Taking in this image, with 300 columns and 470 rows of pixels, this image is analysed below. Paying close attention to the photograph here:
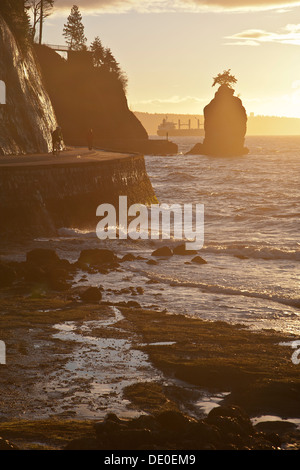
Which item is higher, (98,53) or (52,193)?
(98,53)

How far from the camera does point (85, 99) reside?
94750 millimetres

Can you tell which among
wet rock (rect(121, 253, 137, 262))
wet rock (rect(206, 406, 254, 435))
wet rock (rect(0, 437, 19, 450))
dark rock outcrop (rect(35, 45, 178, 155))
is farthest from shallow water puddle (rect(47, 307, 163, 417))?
dark rock outcrop (rect(35, 45, 178, 155))

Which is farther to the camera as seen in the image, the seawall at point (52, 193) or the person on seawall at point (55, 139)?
the person on seawall at point (55, 139)

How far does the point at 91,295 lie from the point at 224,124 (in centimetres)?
11048

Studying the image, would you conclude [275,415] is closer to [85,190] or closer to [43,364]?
[43,364]

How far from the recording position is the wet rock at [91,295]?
1543cm

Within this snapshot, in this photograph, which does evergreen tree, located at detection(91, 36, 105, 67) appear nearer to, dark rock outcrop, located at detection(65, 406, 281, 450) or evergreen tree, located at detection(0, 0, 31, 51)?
evergreen tree, located at detection(0, 0, 31, 51)

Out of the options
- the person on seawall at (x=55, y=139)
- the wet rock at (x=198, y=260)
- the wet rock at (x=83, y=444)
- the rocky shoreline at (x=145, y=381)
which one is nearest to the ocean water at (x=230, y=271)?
the wet rock at (x=198, y=260)

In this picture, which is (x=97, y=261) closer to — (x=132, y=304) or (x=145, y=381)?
(x=132, y=304)

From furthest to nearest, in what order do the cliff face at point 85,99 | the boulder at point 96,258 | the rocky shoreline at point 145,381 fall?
1. the cliff face at point 85,99
2. the boulder at point 96,258
3. the rocky shoreline at point 145,381

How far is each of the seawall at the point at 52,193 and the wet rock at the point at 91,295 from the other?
31.1 feet

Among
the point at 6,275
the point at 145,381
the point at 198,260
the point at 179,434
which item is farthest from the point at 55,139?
the point at 179,434

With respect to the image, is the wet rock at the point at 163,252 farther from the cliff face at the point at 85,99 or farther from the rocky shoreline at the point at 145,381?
the cliff face at the point at 85,99
